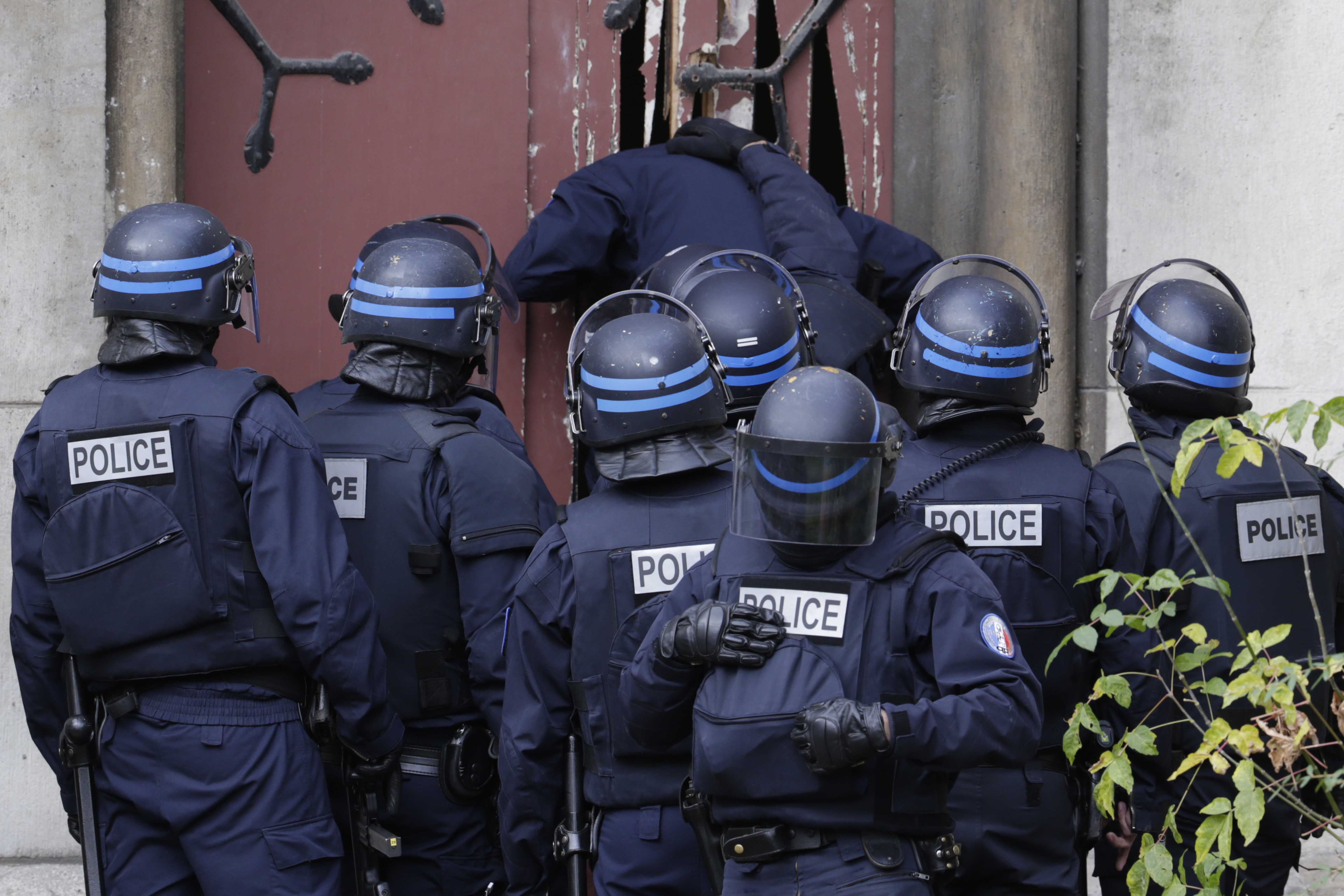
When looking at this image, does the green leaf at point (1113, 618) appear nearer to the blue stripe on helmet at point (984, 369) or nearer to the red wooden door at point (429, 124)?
the blue stripe on helmet at point (984, 369)

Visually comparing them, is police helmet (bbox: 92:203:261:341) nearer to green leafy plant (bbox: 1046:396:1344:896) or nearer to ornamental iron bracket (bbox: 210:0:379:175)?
ornamental iron bracket (bbox: 210:0:379:175)

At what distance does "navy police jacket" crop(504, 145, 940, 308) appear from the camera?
196 inches

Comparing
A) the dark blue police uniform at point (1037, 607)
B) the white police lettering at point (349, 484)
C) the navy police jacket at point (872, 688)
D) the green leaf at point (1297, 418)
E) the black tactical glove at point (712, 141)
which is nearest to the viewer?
the green leaf at point (1297, 418)

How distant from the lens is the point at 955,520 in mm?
3506

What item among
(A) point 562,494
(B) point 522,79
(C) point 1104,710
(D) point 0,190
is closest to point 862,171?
(B) point 522,79

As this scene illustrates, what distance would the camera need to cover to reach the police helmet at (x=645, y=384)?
3.25m

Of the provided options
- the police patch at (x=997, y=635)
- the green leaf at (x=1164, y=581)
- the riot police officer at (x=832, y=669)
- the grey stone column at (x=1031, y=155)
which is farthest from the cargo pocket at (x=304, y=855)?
the grey stone column at (x=1031, y=155)

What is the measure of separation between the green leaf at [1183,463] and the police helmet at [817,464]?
53 centimetres

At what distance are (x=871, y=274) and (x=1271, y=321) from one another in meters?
1.39

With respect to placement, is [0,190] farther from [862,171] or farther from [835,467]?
[835,467]

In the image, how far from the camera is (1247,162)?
201 inches

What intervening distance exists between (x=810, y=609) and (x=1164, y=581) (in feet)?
2.17

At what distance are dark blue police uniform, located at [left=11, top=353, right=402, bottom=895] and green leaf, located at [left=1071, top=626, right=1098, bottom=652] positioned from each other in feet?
5.34

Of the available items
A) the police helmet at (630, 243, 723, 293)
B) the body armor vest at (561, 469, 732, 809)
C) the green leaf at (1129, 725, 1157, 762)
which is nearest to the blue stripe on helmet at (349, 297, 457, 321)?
the police helmet at (630, 243, 723, 293)
